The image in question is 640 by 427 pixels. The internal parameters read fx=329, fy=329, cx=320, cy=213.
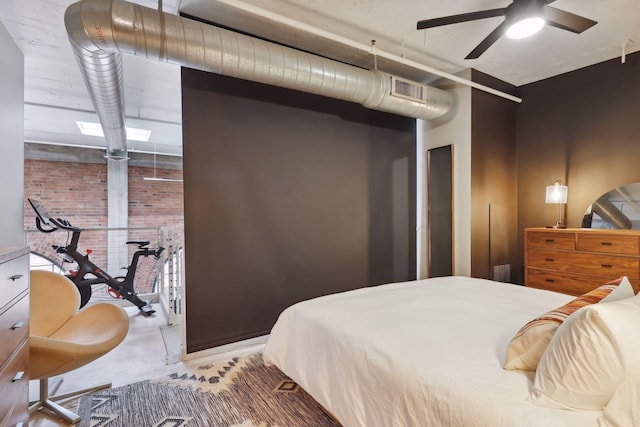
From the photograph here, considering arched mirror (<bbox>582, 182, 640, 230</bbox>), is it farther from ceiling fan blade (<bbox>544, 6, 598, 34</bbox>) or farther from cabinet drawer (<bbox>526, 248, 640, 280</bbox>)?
ceiling fan blade (<bbox>544, 6, 598, 34</bbox>)

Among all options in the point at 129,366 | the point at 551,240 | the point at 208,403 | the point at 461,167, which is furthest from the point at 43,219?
the point at 551,240

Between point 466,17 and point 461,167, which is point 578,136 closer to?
point 461,167

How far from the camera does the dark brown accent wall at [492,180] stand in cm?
371

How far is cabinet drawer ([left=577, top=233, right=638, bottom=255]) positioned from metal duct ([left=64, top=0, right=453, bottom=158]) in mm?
1904

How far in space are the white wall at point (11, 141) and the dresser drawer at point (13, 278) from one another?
4.60ft

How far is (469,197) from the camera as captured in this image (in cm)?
369

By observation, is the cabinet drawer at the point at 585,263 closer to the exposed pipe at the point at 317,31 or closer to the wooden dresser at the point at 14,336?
the exposed pipe at the point at 317,31

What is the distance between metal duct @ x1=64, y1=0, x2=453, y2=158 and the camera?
6.51 ft

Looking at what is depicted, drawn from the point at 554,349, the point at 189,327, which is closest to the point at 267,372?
the point at 189,327

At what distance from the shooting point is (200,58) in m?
2.30

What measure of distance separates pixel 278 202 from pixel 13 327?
7.01 ft

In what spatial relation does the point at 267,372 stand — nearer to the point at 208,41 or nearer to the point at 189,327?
the point at 189,327

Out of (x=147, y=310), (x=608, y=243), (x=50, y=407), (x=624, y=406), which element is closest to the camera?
(x=624, y=406)

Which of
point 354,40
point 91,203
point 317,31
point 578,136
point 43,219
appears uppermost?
point 354,40
